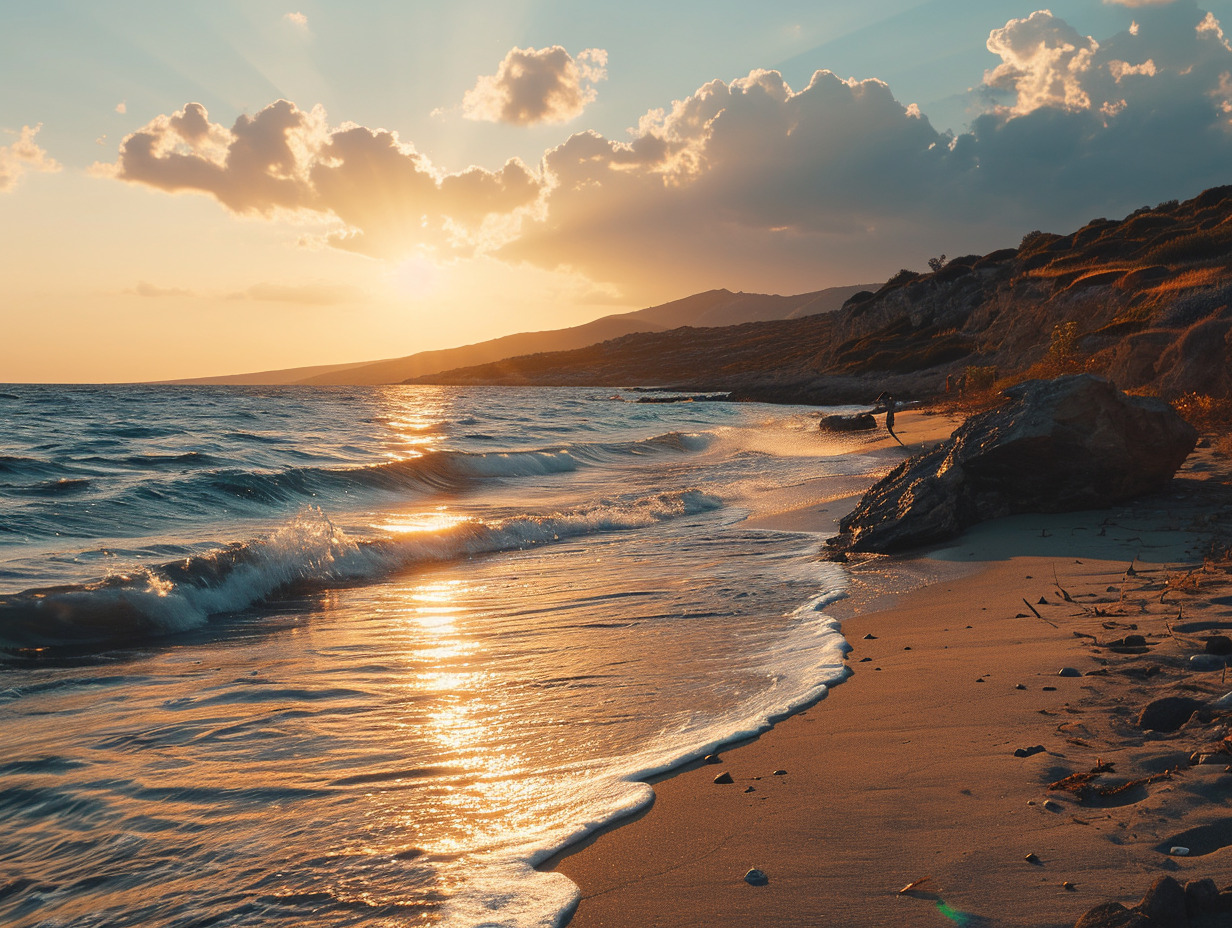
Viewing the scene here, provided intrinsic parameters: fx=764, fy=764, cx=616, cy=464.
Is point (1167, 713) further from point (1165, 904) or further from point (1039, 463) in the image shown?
point (1039, 463)

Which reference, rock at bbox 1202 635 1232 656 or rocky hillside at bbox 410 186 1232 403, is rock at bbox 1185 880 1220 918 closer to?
rock at bbox 1202 635 1232 656

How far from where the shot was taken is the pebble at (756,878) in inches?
105

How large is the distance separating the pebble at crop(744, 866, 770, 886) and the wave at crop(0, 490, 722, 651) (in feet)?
22.7

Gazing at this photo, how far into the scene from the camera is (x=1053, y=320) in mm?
33781

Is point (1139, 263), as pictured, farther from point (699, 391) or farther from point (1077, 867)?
point (699, 391)

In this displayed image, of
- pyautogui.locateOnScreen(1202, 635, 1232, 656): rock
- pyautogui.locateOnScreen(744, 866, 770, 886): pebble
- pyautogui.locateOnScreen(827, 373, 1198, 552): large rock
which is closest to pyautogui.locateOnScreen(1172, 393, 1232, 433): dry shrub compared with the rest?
pyautogui.locateOnScreen(827, 373, 1198, 552): large rock

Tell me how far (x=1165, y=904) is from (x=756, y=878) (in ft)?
3.93

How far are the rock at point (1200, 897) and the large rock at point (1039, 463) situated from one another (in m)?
6.59

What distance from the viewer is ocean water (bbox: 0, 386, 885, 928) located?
10.2 ft

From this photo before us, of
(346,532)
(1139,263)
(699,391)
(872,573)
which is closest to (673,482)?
(346,532)

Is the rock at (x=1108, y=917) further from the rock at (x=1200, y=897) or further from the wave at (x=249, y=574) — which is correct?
the wave at (x=249, y=574)

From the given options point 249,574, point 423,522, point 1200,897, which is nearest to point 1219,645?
point 1200,897

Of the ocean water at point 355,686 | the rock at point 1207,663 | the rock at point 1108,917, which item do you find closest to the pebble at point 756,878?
the ocean water at point 355,686

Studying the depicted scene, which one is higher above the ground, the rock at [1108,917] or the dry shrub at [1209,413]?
the dry shrub at [1209,413]
